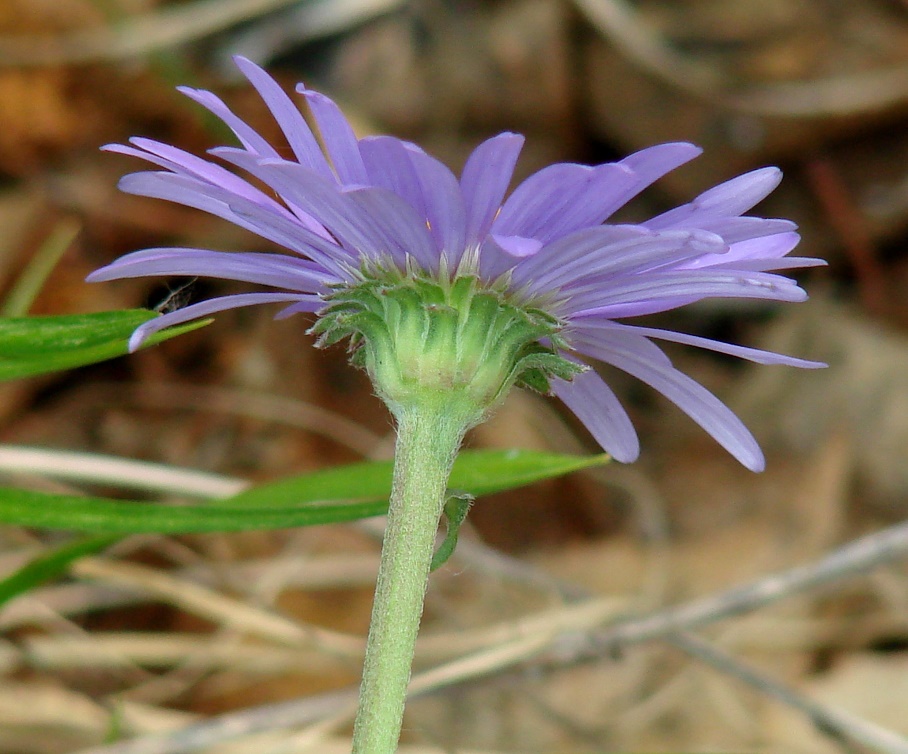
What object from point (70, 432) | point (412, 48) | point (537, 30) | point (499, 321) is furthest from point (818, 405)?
point (499, 321)

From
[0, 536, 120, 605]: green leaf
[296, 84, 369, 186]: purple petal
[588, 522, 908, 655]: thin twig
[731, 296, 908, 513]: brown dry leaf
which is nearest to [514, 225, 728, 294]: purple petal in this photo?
[296, 84, 369, 186]: purple petal

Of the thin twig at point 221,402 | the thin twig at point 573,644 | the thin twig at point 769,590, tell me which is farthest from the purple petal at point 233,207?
the thin twig at point 221,402

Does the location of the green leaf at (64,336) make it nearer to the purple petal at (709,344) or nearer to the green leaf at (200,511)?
the green leaf at (200,511)

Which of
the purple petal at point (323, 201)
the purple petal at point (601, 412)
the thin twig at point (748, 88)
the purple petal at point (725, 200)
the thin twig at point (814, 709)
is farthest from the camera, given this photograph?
the thin twig at point (748, 88)

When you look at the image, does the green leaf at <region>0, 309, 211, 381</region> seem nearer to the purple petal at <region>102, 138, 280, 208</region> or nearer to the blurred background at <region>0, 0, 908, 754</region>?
the purple petal at <region>102, 138, 280, 208</region>

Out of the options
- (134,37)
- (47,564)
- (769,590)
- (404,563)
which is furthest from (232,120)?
(134,37)

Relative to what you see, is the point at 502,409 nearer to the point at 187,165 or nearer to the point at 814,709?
the point at 814,709
